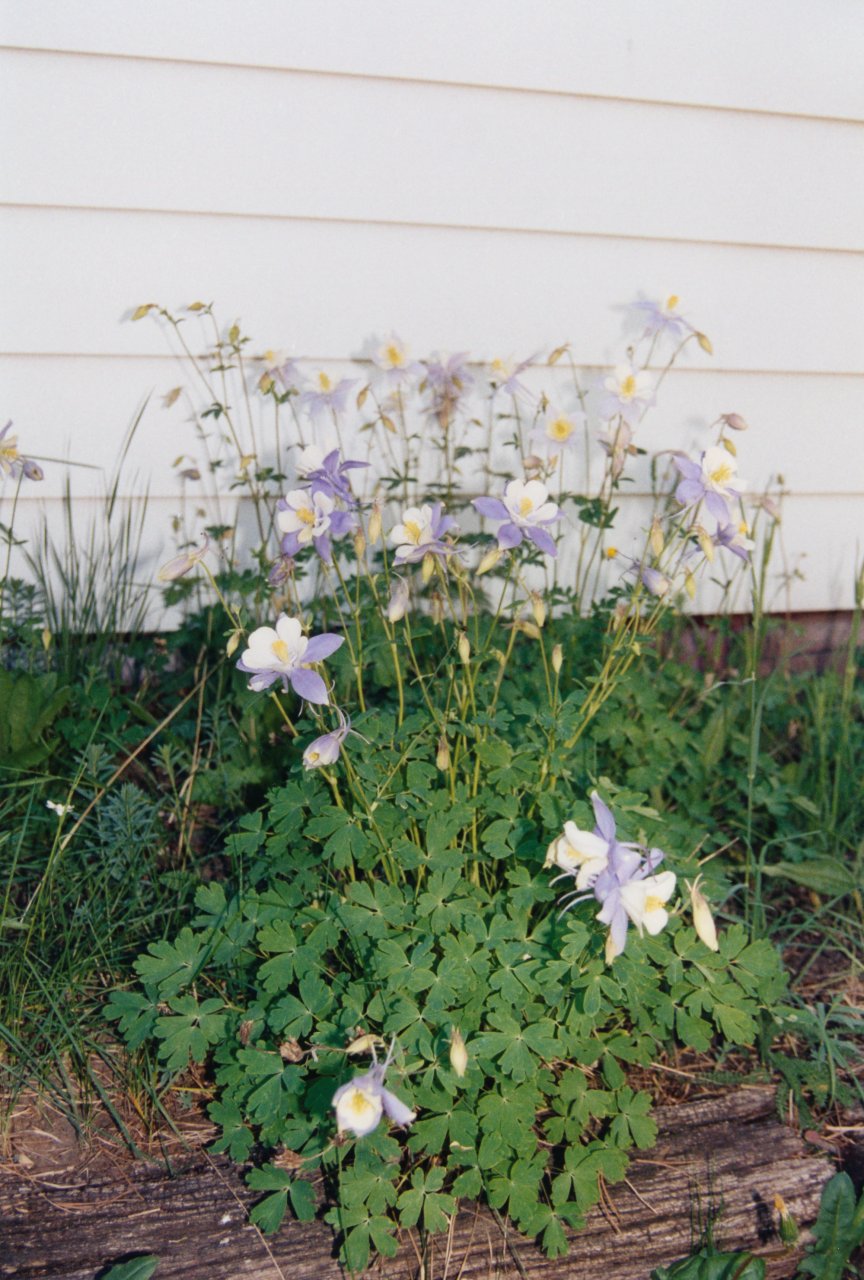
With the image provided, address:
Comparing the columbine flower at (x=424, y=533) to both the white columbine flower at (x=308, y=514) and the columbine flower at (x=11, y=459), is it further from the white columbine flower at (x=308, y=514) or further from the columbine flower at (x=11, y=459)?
the columbine flower at (x=11, y=459)

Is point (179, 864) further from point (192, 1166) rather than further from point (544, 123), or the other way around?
point (544, 123)

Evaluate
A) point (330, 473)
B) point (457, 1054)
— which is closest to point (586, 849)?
point (457, 1054)

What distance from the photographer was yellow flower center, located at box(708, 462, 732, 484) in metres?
1.68

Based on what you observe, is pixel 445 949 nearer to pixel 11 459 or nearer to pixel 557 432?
pixel 557 432

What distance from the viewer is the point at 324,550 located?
1767mm

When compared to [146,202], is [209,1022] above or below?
below

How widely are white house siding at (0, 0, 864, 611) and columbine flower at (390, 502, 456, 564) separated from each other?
128cm

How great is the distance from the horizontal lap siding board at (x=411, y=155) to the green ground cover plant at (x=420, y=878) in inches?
18.6

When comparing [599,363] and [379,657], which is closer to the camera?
[379,657]

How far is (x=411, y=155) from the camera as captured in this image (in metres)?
2.68

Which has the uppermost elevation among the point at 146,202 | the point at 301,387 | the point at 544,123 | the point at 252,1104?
the point at 544,123

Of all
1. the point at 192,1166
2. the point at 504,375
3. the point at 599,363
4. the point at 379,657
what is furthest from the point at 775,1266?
the point at 599,363

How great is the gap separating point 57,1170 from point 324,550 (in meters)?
1.08

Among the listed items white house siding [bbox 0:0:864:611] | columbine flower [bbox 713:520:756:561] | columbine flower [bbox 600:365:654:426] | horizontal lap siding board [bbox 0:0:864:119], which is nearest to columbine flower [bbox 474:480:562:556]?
columbine flower [bbox 713:520:756:561]
